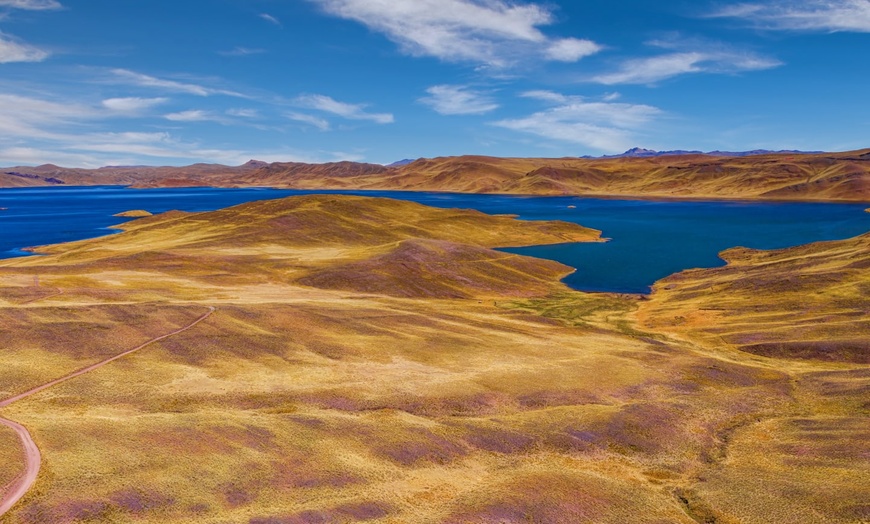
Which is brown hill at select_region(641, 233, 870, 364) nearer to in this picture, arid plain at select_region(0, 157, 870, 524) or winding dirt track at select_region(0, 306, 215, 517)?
arid plain at select_region(0, 157, 870, 524)

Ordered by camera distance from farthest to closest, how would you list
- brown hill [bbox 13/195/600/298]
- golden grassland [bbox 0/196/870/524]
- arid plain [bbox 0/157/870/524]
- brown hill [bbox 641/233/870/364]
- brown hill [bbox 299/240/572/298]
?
brown hill [bbox 13/195/600/298]
brown hill [bbox 299/240/572/298]
brown hill [bbox 641/233/870/364]
arid plain [bbox 0/157/870/524]
golden grassland [bbox 0/196/870/524]

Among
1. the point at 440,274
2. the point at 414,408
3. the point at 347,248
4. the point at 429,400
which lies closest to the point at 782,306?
the point at 440,274

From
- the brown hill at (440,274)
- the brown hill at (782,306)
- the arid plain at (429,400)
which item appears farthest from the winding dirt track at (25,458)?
the brown hill at (782,306)

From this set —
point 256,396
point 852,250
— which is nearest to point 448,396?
point 256,396

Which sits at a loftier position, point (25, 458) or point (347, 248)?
point (347, 248)

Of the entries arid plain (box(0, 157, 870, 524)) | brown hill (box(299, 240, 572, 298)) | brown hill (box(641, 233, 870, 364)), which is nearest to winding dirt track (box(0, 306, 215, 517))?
arid plain (box(0, 157, 870, 524))

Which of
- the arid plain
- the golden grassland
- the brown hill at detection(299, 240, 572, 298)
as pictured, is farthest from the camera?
the brown hill at detection(299, 240, 572, 298)

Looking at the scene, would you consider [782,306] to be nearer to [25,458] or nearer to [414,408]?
[414,408]
